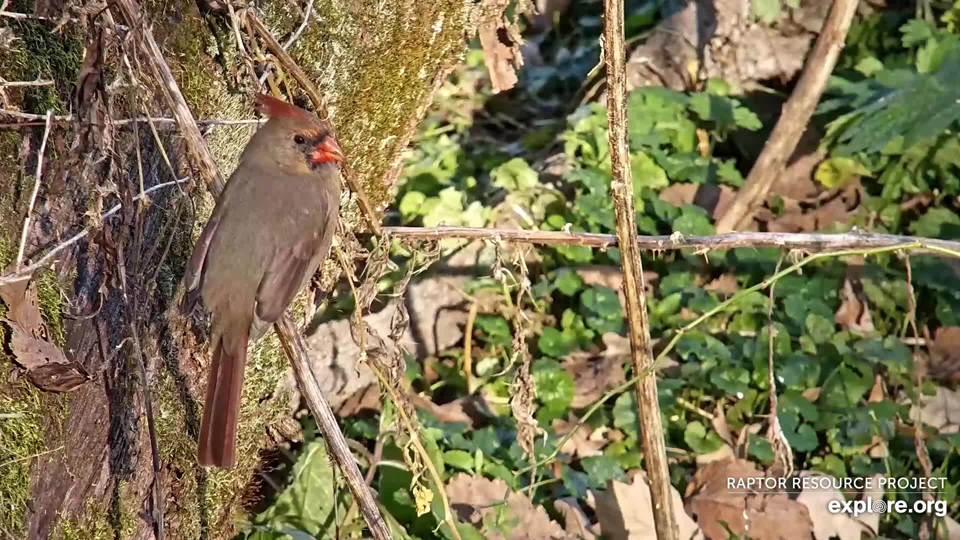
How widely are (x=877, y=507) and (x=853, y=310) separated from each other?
0.99 m

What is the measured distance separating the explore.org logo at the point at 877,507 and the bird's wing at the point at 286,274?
1898 mm

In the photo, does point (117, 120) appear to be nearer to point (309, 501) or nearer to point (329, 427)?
point (329, 427)

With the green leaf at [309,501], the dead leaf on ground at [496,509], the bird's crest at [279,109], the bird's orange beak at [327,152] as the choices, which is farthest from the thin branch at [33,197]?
the dead leaf on ground at [496,509]

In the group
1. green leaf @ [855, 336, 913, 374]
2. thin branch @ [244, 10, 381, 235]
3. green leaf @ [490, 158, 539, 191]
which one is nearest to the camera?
thin branch @ [244, 10, 381, 235]

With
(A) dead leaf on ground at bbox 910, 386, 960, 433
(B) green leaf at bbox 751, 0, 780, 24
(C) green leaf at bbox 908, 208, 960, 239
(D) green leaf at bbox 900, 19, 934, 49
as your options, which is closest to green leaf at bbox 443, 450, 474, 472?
(A) dead leaf on ground at bbox 910, 386, 960, 433

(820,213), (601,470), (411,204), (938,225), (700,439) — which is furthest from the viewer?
(820,213)

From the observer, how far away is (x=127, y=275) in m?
2.31

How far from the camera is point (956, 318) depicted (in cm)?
403

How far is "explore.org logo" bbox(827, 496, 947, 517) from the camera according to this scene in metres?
3.42

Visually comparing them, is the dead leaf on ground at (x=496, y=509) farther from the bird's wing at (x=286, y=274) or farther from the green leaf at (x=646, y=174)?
the green leaf at (x=646, y=174)

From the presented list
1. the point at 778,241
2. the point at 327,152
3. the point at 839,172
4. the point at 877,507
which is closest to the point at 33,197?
the point at 327,152

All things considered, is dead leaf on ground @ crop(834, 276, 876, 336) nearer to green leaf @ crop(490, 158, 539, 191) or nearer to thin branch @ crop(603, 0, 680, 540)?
green leaf @ crop(490, 158, 539, 191)

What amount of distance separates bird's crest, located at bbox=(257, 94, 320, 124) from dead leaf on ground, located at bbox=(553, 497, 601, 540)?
1.55 metres

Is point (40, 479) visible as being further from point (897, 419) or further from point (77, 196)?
point (897, 419)
